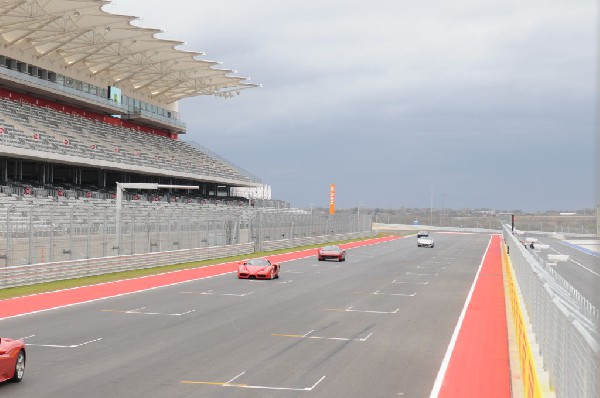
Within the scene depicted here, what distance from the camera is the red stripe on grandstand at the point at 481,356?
43.3 ft

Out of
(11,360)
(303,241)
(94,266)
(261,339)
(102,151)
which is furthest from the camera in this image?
(303,241)

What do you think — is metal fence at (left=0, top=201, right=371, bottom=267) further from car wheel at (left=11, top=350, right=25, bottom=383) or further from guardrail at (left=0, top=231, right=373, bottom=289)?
car wheel at (left=11, top=350, right=25, bottom=383)

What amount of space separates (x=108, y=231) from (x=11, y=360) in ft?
75.2

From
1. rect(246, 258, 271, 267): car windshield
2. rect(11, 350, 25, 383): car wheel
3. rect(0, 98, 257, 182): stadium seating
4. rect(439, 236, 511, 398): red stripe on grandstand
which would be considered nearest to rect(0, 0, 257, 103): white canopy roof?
rect(0, 98, 257, 182): stadium seating

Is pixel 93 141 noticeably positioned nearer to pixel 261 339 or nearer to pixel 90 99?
pixel 90 99

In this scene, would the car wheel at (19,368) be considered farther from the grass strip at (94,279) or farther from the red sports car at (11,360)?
the grass strip at (94,279)

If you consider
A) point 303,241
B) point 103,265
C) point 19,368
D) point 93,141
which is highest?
point 93,141

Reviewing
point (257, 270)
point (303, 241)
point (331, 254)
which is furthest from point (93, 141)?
point (257, 270)

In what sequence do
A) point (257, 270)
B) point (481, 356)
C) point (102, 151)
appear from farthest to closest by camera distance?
point (102, 151) → point (257, 270) → point (481, 356)

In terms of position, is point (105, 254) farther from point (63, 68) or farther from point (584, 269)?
point (63, 68)

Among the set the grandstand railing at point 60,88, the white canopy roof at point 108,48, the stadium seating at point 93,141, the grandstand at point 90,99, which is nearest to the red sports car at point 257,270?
the grandstand at point 90,99

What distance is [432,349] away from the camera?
17031 mm

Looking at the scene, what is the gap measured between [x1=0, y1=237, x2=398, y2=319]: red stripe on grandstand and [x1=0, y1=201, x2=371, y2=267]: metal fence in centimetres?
232

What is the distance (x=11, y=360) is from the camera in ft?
40.2
